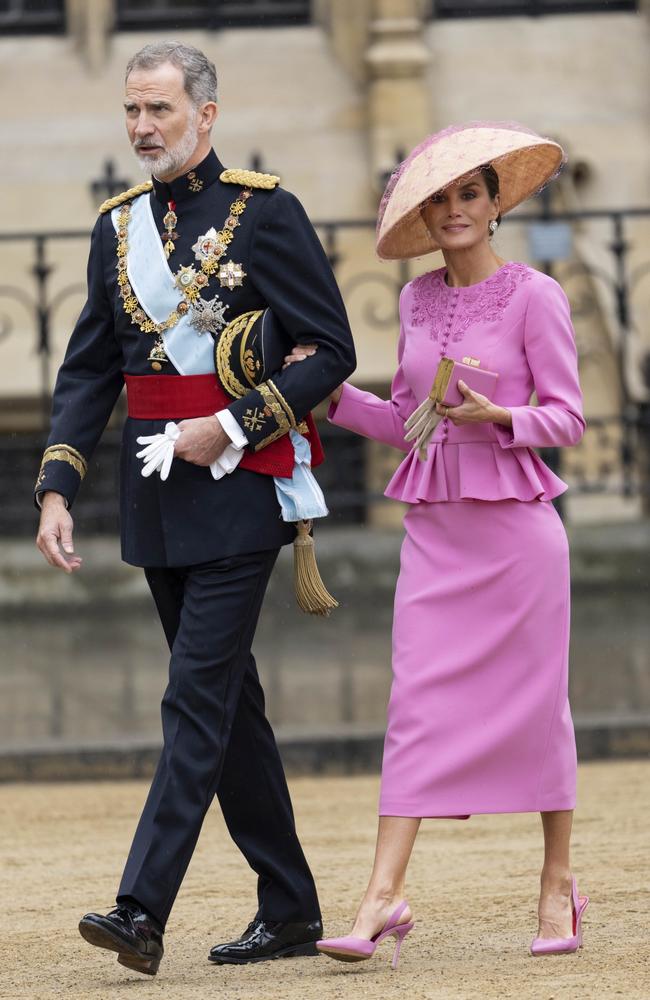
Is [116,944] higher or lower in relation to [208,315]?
lower

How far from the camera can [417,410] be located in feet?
16.1

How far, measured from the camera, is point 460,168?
16.1ft

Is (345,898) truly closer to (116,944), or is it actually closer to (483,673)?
(483,673)

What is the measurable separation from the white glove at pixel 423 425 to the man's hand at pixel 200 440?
386mm

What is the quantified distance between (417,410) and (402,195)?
46cm

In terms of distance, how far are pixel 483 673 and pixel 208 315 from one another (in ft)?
3.00

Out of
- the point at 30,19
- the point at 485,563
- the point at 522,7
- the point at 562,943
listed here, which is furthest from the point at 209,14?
the point at 562,943

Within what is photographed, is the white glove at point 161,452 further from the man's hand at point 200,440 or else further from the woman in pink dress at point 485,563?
the woman in pink dress at point 485,563

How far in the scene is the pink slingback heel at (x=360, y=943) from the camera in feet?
15.5

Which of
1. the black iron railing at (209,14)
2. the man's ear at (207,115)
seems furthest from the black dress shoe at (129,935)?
the black iron railing at (209,14)

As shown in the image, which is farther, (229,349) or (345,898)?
(345,898)

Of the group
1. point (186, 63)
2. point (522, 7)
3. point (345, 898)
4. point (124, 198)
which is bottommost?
point (345, 898)

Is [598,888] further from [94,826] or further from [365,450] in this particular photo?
[365,450]

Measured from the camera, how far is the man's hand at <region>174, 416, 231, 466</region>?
482 centimetres
